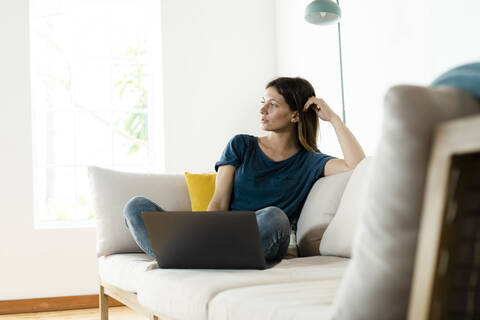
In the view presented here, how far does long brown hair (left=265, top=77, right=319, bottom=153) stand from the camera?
2723 mm

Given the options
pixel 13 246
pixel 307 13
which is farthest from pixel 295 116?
pixel 13 246

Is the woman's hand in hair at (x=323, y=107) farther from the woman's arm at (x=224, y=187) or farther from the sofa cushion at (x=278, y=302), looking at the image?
the sofa cushion at (x=278, y=302)

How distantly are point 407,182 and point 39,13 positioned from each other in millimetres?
A: 4328

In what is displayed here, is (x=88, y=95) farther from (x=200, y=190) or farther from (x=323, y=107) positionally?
(x=323, y=107)

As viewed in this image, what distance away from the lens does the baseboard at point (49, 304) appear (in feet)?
12.7

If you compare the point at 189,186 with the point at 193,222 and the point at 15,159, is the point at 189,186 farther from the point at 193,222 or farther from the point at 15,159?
the point at 15,159

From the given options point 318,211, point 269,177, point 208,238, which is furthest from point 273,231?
point 269,177

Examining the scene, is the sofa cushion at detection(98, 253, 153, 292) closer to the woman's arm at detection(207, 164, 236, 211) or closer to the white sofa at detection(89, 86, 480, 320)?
the white sofa at detection(89, 86, 480, 320)

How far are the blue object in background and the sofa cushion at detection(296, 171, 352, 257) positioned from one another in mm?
1530

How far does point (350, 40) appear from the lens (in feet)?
12.3

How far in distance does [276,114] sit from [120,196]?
0.86 metres

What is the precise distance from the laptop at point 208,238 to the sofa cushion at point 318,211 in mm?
556

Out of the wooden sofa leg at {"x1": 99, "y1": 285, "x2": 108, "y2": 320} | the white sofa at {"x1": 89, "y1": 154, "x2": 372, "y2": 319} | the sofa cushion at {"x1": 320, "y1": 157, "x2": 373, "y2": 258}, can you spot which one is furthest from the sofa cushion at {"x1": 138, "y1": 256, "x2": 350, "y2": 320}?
the wooden sofa leg at {"x1": 99, "y1": 285, "x2": 108, "y2": 320}

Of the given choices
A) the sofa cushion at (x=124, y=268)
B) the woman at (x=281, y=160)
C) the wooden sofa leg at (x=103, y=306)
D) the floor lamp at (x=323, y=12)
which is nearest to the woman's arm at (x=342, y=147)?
the woman at (x=281, y=160)
